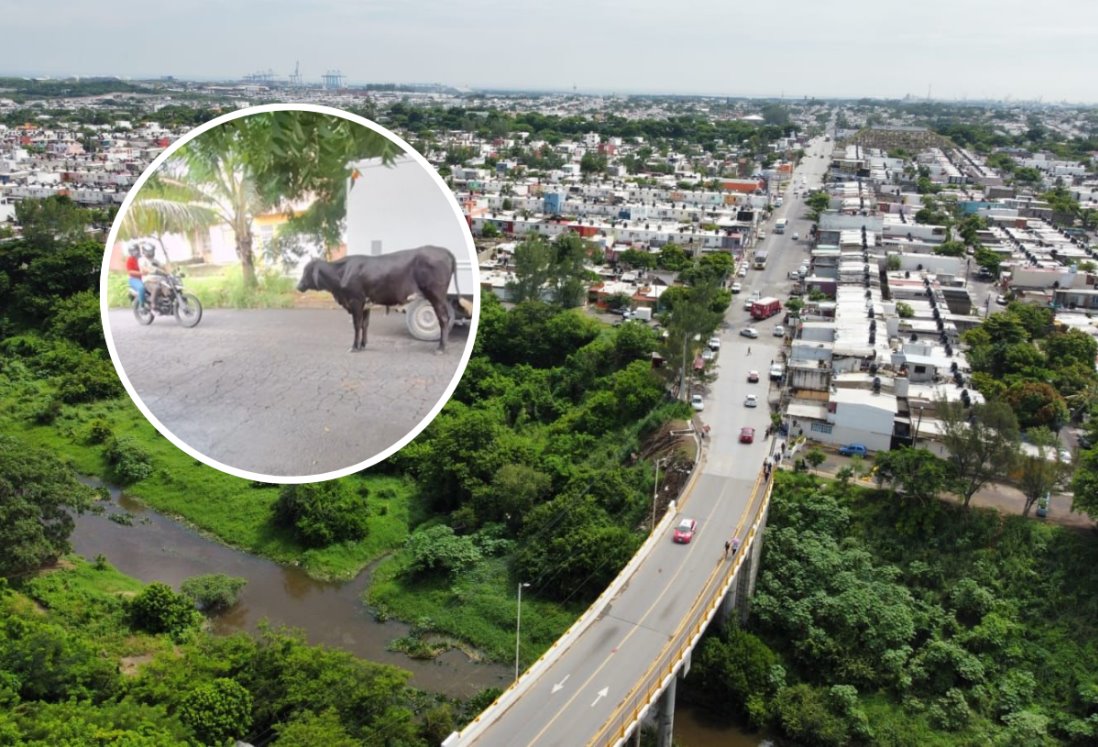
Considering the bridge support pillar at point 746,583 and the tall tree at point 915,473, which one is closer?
the bridge support pillar at point 746,583

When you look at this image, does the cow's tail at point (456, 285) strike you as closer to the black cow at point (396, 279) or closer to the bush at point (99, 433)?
the black cow at point (396, 279)

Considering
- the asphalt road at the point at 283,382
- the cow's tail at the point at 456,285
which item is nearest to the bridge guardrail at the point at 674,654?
the asphalt road at the point at 283,382

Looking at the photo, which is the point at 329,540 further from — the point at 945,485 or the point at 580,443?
the point at 945,485

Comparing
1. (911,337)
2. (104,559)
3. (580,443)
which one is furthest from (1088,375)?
(104,559)

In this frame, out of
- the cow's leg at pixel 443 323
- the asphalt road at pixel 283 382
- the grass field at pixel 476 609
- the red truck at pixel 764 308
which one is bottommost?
the grass field at pixel 476 609

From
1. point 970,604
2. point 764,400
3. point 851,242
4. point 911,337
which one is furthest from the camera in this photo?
point 851,242

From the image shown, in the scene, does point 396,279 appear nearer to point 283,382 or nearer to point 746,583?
point 283,382

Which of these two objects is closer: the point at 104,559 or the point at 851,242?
the point at 104,559
